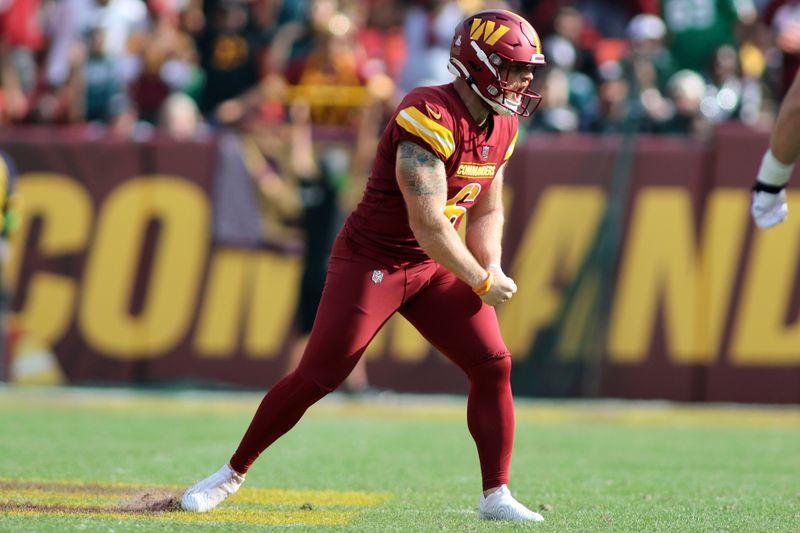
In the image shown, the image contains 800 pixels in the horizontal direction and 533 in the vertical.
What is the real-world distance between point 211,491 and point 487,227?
175cm

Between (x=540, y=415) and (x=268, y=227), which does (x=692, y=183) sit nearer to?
(x=540, y=415)

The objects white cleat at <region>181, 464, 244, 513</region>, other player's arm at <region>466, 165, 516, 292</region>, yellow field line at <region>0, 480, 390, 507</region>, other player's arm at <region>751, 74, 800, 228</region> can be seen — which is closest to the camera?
other player's arm at <region>751, 74, 800, 228</region>

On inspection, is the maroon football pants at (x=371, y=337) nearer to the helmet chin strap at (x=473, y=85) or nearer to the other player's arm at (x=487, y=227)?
the other player's arm at (x=487, y=227)

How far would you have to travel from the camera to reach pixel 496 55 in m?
5.61

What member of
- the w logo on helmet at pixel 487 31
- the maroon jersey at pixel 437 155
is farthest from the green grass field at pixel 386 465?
the w logo on helmet at pixel 487 31

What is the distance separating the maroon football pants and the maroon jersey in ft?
0.29

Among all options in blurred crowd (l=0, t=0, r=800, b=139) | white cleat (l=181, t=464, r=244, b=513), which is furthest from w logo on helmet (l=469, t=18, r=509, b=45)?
blurred crowd (l=0, t=0, r=800, b=139)

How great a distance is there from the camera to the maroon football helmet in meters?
5.61

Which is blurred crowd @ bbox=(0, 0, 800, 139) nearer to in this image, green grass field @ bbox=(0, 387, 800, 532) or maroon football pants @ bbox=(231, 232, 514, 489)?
green grass field @ bbox=(0, 387, 800, 532)

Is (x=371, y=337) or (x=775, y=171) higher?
(x=775, y=171)

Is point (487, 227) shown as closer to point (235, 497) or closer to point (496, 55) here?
point (496, 55)

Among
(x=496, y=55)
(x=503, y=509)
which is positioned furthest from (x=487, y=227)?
(x=503, y=509)

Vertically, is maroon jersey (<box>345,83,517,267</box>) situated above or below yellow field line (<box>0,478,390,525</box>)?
above

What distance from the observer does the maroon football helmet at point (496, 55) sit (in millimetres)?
5605
